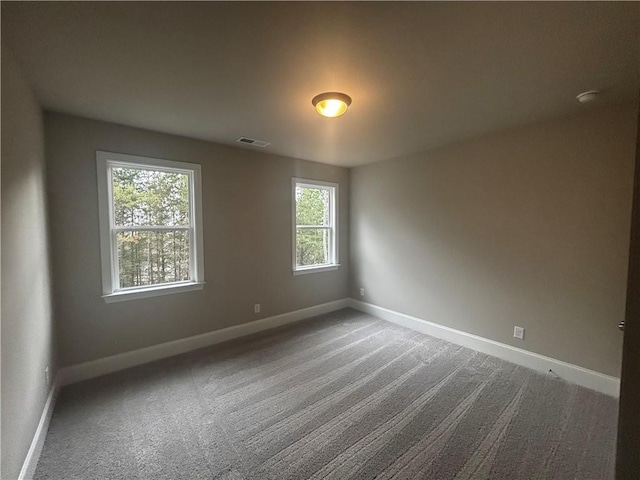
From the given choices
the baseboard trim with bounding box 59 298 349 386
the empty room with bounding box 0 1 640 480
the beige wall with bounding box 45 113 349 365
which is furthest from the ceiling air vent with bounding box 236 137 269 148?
the baseboard trim with bounding box 59 298 349 386

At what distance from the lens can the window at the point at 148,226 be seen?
2723 millimetres

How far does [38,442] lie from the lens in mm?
1776

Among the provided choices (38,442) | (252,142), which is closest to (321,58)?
(252,142)

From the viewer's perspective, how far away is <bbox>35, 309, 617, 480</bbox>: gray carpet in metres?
1.69

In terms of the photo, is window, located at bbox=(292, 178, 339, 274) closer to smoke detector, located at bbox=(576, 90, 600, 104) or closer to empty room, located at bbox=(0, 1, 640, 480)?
empty room, located at bbox=(0, 1, 640, 480)

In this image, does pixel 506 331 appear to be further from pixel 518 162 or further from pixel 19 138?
pixel 19 138

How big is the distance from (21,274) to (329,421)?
219cm

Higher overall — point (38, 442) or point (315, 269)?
point (315, 269)

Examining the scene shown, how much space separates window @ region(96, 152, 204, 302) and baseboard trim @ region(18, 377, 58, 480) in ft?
2.98

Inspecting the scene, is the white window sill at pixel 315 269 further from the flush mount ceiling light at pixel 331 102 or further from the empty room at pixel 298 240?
the flush mount ceiling light at pixel 331 102

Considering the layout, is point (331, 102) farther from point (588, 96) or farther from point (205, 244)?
point (205, 244)

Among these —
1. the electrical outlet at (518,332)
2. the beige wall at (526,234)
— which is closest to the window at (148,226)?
the beige wall at (526,234)

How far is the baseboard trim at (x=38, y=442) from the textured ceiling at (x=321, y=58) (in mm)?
2296

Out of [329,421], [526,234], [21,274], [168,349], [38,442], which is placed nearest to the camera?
[21,274]
